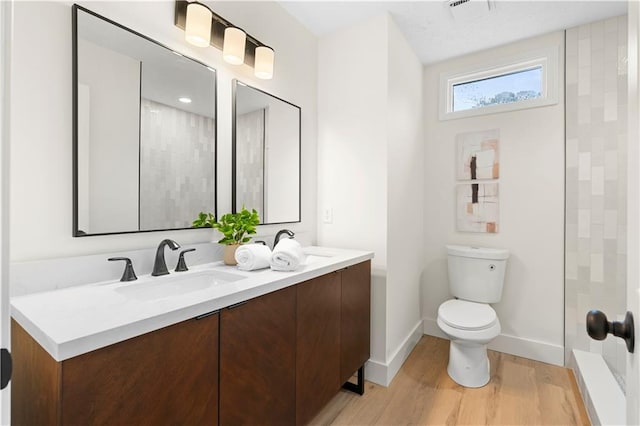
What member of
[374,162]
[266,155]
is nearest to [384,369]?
[374,162]

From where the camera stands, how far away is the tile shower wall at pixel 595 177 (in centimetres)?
211

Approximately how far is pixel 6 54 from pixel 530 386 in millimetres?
2753

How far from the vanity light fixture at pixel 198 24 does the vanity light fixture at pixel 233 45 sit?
0.13 m

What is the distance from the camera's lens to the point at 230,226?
1.56 m

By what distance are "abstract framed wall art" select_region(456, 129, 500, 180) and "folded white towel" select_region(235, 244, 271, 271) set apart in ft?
6.57

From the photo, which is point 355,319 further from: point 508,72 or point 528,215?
point 508,72

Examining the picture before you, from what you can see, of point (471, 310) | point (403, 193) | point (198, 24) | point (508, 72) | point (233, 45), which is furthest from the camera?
point (508, 72)

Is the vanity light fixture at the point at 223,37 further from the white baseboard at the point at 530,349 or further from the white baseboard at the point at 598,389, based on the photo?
the white baseboard at the point at 530,349

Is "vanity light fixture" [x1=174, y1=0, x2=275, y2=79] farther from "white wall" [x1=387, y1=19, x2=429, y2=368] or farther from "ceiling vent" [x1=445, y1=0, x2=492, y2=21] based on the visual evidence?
"ceiling vent" [x1=445, y1=0, x2=492, y2=21]

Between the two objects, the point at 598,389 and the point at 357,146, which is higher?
the point at 357,146

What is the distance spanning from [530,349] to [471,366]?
742 mm

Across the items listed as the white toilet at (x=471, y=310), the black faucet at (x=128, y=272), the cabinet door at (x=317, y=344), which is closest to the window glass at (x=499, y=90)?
the white toilet at (x=471, y=310)

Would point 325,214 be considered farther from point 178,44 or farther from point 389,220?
point 178,44

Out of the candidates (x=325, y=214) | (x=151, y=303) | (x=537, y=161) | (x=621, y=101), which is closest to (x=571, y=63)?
(x=621, y=101)
